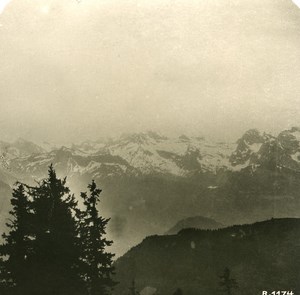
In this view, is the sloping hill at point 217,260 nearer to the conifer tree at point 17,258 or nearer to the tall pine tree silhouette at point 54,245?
the tall pine tree silhouette at point 54,245

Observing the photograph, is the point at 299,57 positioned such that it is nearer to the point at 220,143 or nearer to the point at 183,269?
the point at 220,143

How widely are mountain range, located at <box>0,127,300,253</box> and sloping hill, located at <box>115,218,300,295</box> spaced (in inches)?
167

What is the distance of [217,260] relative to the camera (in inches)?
2579

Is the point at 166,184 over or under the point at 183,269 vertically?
over

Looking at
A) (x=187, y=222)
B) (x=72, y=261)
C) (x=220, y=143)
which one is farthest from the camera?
(x=187, y=222)

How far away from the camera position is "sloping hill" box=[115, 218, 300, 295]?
177 ft

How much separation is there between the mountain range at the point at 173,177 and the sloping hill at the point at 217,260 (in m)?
4.25

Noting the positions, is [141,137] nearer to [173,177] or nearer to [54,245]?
[173,177]

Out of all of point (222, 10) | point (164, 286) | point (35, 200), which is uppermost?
point (222, 10)

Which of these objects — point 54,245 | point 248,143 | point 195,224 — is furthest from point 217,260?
point 54,245

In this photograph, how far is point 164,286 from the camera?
195ft

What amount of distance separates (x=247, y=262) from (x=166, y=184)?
4725 centimetres

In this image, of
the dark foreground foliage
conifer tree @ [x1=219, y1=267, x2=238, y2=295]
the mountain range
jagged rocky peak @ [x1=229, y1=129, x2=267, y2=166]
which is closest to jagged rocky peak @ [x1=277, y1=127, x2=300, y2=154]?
the mountain range

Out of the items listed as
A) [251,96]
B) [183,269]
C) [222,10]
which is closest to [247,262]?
[183,269]
